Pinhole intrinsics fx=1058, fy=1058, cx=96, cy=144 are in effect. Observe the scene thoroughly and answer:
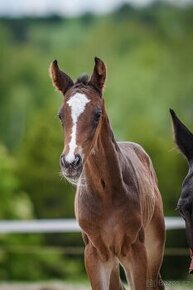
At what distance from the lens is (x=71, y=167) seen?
14.9 ft

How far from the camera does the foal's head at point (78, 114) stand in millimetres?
4590

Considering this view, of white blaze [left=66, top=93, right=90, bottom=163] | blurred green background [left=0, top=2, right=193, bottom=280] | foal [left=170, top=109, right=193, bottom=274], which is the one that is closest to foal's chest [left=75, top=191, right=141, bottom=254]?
foal [left=170, top=109, right=193, bottom=274]

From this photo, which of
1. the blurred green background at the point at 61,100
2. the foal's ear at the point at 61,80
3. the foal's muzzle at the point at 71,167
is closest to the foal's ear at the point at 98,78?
the foal's ear at the point at 61,80

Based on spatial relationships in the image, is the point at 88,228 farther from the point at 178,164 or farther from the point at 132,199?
the point at 178,164

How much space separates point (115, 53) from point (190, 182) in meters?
12.4

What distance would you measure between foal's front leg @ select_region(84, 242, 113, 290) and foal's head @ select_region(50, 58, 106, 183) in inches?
20.2

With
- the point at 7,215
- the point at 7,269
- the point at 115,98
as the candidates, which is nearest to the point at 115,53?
the point at 115,98

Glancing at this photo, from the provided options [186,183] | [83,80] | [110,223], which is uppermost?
[83,80]

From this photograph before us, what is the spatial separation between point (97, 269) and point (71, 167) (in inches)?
26.8

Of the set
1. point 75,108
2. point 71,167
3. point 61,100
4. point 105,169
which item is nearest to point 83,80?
point 75,108

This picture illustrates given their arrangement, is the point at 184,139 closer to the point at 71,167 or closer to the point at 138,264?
the point at 138,264

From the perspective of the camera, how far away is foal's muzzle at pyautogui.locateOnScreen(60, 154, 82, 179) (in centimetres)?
454

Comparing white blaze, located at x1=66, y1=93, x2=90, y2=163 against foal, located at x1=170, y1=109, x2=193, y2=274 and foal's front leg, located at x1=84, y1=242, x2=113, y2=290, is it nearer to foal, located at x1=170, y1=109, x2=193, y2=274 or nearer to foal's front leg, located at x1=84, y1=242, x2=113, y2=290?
foal, located at x1=170, y1=109, x2=193, y2=274

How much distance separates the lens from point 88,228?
499 centimetres
